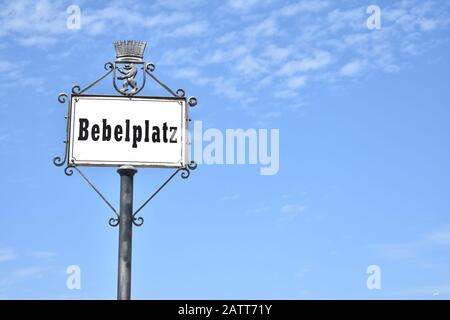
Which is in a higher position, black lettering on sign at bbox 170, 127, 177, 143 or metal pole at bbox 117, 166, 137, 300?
black lettering on sign at bbox 170, 127, 177, 143

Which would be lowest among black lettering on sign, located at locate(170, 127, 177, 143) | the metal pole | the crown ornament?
the metal pole

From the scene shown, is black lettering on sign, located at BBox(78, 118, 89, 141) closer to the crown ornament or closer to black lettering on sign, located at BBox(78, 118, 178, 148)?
black lettering on sign, located at BBox(78, 118, 178, 148)

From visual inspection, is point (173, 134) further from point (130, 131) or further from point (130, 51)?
point (130, 51)

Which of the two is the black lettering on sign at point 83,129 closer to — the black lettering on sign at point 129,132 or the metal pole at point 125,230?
the black lettering on sign at point 129,132

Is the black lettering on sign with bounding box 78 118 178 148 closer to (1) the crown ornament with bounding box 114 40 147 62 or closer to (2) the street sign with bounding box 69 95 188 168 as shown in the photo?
(2) the street sign with bounding box 69 95 188 168

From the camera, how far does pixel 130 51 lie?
509 inches

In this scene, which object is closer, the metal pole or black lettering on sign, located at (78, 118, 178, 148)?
the metal pole

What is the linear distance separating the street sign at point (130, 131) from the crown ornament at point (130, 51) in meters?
0.59

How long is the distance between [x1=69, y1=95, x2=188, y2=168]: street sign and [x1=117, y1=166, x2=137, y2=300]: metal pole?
185mm

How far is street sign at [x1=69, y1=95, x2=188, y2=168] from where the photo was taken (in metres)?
12.6

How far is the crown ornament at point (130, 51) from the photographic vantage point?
12883 millimetres
